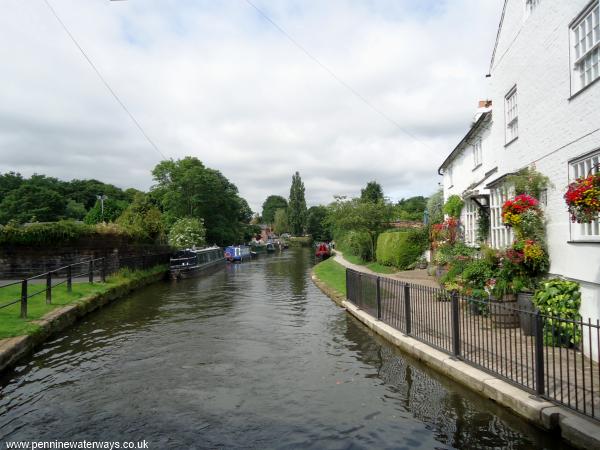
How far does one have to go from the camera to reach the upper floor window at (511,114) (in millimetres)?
10137

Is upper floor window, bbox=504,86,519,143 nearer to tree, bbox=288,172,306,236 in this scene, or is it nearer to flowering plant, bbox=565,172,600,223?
flowering plant, bbox=565,172,600,223

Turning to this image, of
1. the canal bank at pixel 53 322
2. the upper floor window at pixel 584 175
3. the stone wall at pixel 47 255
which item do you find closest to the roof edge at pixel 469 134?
the upper floor window at pixel 584 175

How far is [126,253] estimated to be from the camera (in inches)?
920

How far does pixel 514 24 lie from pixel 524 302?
21.5ft

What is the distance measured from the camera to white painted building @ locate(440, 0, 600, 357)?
6.65 metres

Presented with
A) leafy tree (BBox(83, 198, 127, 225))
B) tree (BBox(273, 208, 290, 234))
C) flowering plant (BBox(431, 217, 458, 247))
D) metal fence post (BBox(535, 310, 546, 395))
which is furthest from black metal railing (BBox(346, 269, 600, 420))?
tree (BBox(273, 208, 290, 234))

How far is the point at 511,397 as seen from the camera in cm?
517

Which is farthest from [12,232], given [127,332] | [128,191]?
[128,191]

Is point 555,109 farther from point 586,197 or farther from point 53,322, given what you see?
point 53,322

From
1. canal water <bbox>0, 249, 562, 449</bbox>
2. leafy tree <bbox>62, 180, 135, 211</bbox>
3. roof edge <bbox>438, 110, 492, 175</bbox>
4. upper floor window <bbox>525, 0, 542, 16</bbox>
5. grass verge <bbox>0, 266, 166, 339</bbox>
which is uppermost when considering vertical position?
leafy tree <bbox>62, 180, 135, 211</bbox>

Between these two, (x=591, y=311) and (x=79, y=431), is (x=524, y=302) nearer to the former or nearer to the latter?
(x=591, y=311)

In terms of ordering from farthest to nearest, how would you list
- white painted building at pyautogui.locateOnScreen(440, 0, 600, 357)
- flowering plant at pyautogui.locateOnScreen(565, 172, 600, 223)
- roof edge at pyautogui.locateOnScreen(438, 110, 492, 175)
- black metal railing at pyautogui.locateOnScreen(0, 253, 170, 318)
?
black metal railing at pyautogui.locateOnScreen(0, 253, 170, 318) < roof edge at pyautogui.locateOnScreen(438, 110, 492, 175) < white painted building at pyautogui.locateOnScreen(440, 0, 600, 357) < flowering plant at pyautogui.locateOnScreen(565, 172, 600, 223)

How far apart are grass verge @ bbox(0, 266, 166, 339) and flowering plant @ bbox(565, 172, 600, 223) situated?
10201 millimetres

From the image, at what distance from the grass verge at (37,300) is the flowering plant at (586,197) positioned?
10201 mm
